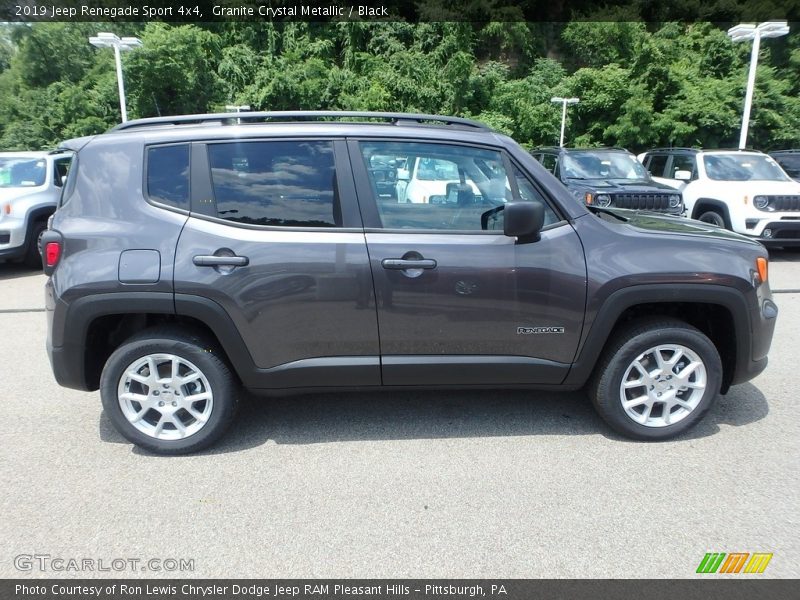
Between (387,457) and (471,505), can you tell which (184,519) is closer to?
(387,457)

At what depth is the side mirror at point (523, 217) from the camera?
9.98ft

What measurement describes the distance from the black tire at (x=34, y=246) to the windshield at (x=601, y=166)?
853 centimetres

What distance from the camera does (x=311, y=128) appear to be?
3.29 m

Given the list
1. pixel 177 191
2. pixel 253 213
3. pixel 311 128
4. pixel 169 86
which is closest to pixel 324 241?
pixel 253 213

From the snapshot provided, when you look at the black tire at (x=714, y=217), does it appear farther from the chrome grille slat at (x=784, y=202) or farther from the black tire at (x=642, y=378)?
the black tire at (x=642, y=378)

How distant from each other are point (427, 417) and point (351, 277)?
1199mm

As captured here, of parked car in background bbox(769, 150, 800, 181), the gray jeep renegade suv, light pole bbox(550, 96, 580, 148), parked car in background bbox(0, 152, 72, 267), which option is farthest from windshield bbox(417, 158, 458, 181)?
light pole bbox(550, 96, 580, 148)

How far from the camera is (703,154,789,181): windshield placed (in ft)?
31.8

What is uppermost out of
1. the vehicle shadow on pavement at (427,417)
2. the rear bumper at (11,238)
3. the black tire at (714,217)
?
the black tire at (714,217)

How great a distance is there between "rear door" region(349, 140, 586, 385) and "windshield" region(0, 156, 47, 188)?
8021 millimetres

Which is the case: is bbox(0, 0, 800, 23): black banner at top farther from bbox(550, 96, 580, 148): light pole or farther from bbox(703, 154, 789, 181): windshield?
bbox(703, 154, 789, 181): windshield
